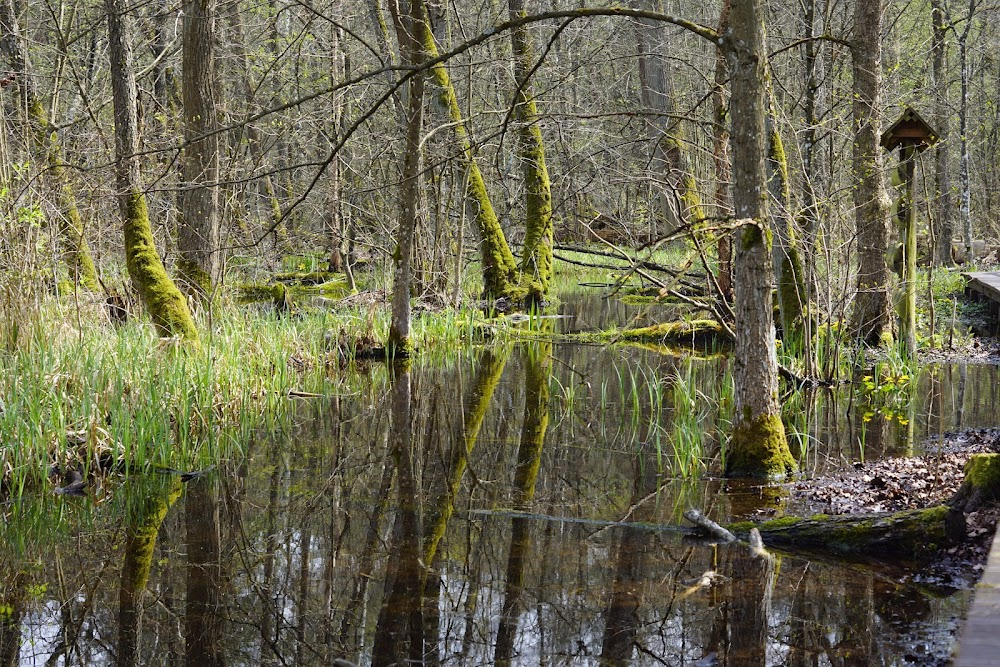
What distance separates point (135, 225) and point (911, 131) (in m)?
7.48

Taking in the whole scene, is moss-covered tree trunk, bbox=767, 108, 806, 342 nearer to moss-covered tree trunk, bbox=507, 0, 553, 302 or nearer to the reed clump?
the reed clump

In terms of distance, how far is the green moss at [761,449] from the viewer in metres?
5.88

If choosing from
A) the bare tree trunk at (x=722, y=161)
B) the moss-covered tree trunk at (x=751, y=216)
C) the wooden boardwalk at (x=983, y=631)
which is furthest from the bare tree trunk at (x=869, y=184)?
the wooden boardwalk at (x=983, y=631)

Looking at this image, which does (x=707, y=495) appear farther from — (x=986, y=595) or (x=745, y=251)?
(x=986, y=595)

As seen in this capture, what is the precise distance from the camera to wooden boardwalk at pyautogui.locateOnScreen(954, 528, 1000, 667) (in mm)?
2129

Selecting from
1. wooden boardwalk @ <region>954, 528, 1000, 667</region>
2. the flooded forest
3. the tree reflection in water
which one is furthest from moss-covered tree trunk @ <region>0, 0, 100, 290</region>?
wooden boardwalk @ <region>954, 528, 1000, 667</region>

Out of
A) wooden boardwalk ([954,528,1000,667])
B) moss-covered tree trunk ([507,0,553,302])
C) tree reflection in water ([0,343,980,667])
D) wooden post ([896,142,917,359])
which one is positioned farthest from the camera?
moss-covered tree trunk ([507,0,553,302])

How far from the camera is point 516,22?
4812 mm

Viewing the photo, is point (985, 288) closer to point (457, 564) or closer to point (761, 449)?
point (761, 449)

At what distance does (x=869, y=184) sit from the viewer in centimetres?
1023

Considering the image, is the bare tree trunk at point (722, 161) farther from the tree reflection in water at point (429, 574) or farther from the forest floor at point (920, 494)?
the tree reflection in water at point (429, 574)

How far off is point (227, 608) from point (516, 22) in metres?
3.09

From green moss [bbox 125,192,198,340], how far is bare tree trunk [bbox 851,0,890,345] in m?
6.67

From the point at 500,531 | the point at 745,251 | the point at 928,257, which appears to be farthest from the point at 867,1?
the point at 928,257
